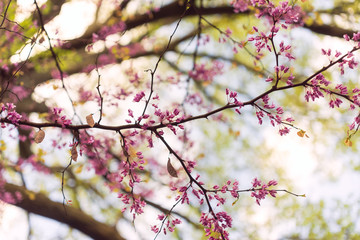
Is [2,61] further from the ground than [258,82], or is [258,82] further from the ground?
[258,82]

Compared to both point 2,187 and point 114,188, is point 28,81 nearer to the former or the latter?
point 2,187

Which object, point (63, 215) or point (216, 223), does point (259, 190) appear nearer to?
point (216, 223)

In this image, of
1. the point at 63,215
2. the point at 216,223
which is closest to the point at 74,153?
the point at 216,223

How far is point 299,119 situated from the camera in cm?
711

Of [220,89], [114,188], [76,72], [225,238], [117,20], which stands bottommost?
[225,238]

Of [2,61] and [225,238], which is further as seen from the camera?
[2,61]

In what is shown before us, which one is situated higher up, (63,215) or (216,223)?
(63,215)

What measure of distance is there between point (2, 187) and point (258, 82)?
4942mm

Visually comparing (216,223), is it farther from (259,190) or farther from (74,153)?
(74,153)

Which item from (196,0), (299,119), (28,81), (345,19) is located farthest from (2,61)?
(299,119)

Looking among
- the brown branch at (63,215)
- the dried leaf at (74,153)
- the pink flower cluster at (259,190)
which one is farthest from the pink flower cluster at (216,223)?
the brown branch at (63,215)

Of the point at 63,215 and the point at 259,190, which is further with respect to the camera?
the point at 63,215

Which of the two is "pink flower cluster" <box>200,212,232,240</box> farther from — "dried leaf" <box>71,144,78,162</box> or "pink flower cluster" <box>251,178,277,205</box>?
"dried leaf" <box>71,144,78,162</box>

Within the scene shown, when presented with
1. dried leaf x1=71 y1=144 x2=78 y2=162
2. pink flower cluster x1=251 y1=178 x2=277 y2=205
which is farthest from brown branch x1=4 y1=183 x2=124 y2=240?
pink flower cluster x1=251 y1=178 x2=277 y2=205
